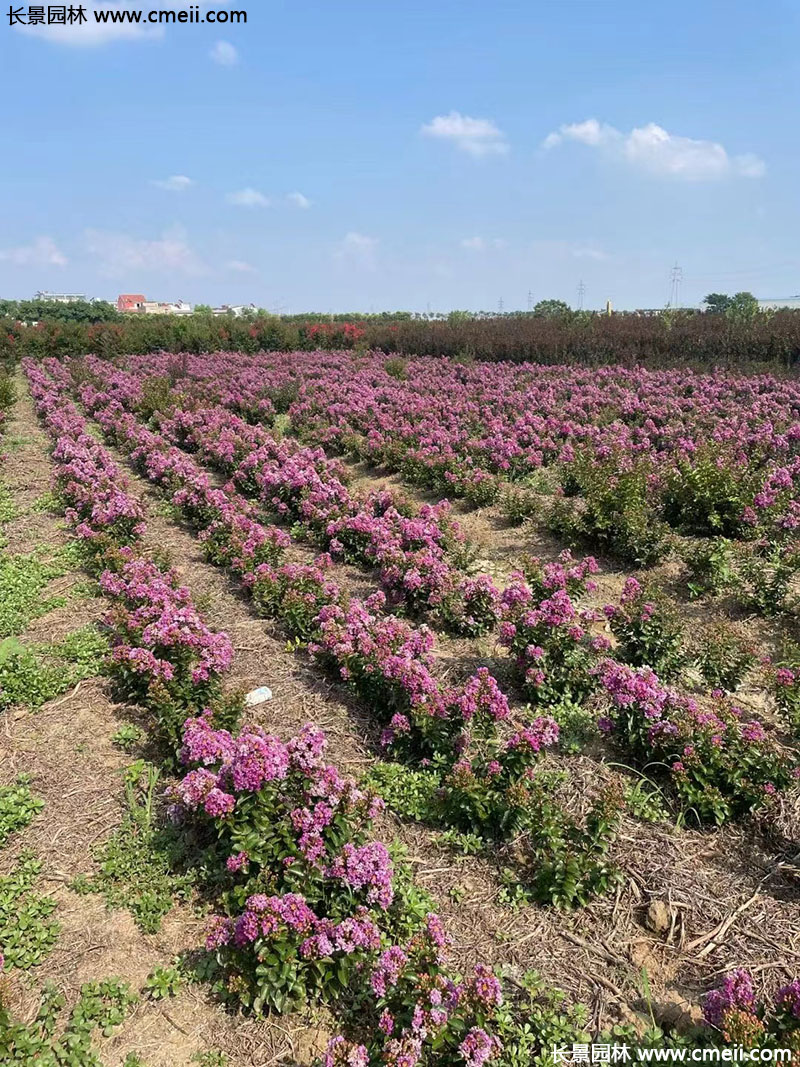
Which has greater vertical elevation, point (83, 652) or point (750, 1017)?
point (750, 1017)

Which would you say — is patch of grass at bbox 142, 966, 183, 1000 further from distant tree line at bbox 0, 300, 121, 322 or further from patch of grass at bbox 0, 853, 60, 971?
distant tree line at bbox 0, 300, 121, 322

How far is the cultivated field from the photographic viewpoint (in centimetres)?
291

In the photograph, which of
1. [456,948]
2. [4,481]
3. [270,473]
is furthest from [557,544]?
[4,481]

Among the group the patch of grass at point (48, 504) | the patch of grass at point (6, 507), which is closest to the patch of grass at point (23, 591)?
the patch of grass at point (6, 507)

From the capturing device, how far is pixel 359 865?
3.05 metres

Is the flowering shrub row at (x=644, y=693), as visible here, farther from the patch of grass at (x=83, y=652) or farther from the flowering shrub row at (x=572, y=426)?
the patch of grass at (x=83, y=652)

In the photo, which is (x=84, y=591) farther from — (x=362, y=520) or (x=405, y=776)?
(x=405, y=776)

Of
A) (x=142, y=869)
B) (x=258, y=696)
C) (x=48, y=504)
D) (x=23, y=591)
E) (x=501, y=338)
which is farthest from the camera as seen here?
(x=501, y=338)

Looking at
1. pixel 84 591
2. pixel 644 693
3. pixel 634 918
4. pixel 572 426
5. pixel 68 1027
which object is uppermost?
pixel 572 426

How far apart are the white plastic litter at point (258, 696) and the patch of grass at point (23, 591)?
2.56m

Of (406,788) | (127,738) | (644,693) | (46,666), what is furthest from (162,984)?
(46,666)

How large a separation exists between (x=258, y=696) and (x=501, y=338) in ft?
64.5

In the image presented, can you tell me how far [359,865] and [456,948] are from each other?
0.69 meters

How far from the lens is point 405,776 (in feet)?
13.9
